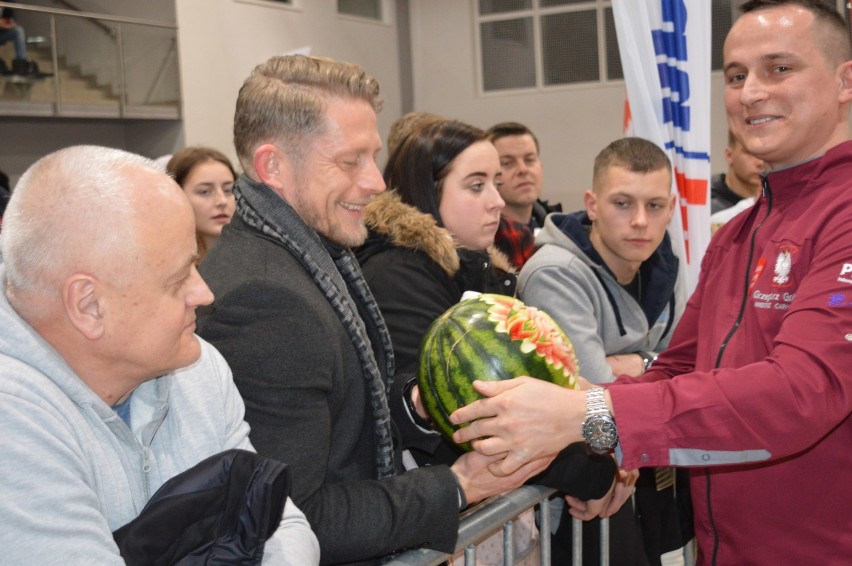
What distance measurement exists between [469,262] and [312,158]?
1.18 m

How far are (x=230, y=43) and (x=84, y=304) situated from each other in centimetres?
1519

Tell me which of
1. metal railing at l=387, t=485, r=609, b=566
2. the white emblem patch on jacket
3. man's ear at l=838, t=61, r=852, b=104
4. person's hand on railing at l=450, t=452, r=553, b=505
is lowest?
metal railing at l=387, t=485, r=609, b=566

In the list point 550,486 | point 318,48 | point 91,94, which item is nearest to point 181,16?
point 91,94

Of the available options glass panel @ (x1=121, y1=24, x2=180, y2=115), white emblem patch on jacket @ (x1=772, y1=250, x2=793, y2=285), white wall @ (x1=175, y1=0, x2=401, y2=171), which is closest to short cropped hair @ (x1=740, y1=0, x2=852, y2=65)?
white emblem patch on jacket @ (x1=772, y1=250, x2=793, y2=285)

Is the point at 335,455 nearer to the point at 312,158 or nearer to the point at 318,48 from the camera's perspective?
the point at 312,158

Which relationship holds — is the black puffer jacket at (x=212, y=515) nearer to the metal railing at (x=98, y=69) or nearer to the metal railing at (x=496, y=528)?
the metal railing at (x=496, y=528)

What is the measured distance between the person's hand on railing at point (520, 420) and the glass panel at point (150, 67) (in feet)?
43.6

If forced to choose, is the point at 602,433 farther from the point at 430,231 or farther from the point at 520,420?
the point at 430,231

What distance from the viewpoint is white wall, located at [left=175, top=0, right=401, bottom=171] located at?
49.4 ft

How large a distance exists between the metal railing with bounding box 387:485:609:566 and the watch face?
0.31 meters

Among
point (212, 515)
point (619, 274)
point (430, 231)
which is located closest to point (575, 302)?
point (619, 274)

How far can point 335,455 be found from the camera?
217 cm

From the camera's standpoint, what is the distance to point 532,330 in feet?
7.16

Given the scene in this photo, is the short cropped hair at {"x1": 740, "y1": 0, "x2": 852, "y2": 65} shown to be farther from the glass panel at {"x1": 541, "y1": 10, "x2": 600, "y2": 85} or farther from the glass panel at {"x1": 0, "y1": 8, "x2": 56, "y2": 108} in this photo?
the glass panel at {"x1": 541, "y1": 10, "x2": 600, "y2": 85}
